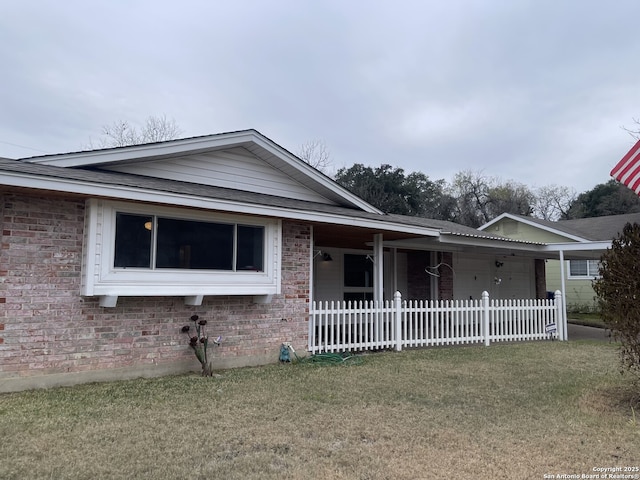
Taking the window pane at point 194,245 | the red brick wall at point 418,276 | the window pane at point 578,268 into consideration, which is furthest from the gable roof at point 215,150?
the window pane at point 578,268

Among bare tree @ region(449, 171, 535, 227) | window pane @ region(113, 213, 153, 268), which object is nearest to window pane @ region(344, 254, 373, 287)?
window pane @ region(113, 213, 153, 268)

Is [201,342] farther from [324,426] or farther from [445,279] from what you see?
[445,279]

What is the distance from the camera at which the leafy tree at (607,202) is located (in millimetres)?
31031

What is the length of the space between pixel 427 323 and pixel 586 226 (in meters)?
16.1

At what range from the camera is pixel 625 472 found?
3275mm

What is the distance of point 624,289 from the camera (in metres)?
5.03

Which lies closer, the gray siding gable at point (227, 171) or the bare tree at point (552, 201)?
the gray siding gable at point (227, 171)

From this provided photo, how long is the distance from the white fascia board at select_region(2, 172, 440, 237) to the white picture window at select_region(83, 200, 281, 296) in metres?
0.34

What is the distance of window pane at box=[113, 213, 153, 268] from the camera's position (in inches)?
229

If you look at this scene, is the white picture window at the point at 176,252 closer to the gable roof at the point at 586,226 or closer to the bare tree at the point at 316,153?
the gable roof at the point at 586,226

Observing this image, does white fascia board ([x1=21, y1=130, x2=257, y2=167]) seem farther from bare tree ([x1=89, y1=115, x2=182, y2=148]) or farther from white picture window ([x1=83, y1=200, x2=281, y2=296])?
bare tree ([x1=89, y1=115, x2=182, y2=148])

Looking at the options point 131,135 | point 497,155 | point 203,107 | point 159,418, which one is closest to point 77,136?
point 131,135

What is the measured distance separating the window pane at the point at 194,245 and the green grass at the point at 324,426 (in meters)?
1.62

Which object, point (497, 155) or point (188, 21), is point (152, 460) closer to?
point (188, 21)
